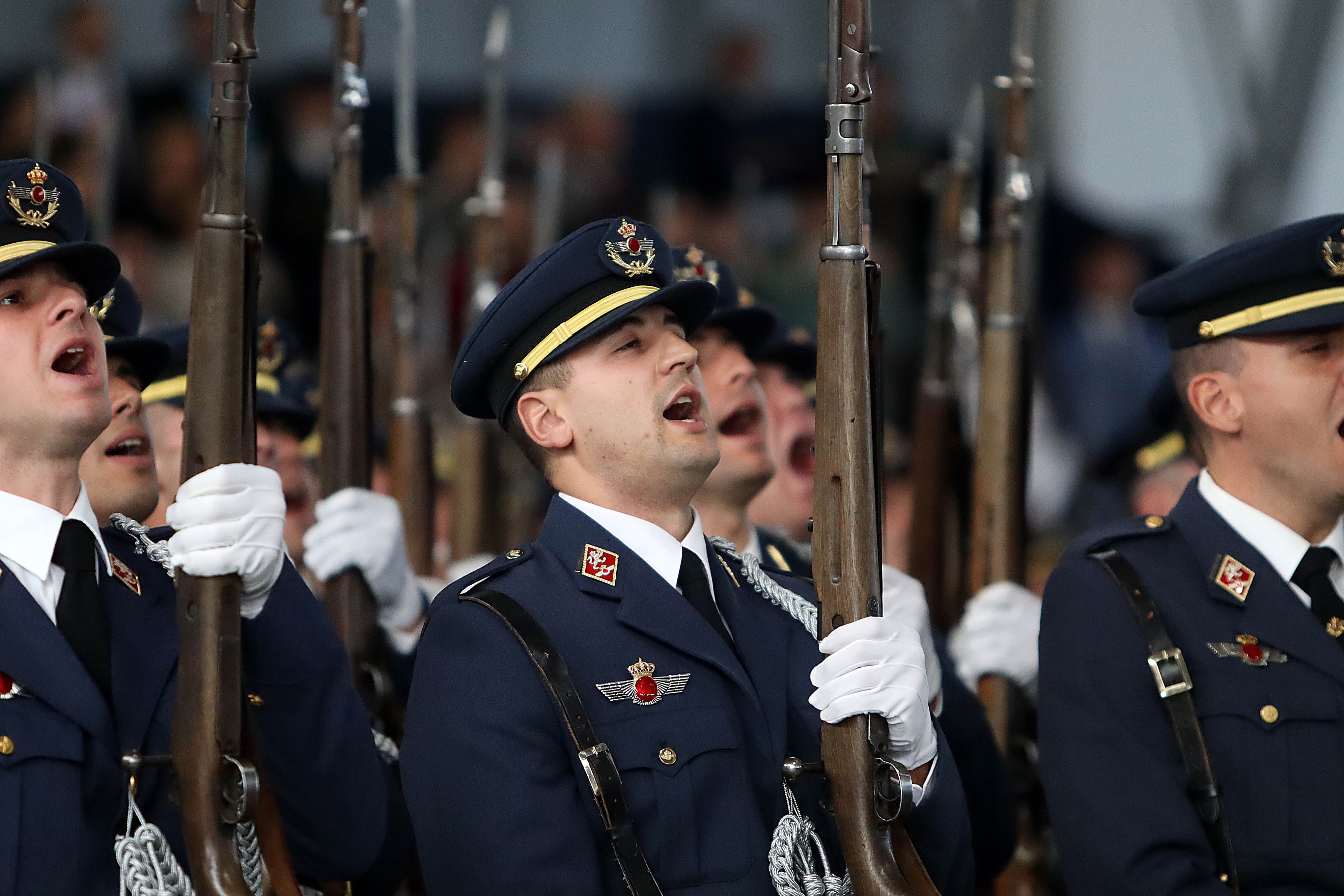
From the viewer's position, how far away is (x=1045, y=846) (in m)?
5.30

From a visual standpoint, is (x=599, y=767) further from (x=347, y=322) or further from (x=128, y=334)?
(x=347, y=322)

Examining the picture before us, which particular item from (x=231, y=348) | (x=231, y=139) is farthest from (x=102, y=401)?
(x=231, y=139)

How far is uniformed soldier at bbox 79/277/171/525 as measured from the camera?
436 cm

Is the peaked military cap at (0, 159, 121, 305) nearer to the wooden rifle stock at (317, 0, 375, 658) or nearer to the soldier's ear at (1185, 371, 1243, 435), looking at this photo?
the wooden rifle stock at (317, 0, 375, 658)

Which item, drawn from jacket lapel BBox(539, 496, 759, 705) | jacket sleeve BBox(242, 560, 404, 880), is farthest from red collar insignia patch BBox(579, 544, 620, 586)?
jacket sleeve BBox(242, 560, 404, 880)

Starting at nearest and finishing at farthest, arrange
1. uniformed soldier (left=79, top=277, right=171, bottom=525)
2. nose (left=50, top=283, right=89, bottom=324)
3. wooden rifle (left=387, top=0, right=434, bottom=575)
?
nose (left=50, top=283, right=89, bottom=324) → uniformed soldier (left=79, top=277, right=171, bottom=525) → wooden rifle (left=387, top=0, right=434, bottom=575)

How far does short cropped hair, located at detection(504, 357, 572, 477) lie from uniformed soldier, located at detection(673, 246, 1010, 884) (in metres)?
0.72

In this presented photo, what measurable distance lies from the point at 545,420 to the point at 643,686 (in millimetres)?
699

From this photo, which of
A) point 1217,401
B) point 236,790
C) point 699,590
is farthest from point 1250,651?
point 236,790

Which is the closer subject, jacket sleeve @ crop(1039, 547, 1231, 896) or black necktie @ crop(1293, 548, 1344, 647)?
jacket sleeve @ crop(1039, 547, 1231, 896)

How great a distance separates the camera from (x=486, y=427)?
25.9 ft

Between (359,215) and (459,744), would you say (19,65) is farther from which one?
(459,744)

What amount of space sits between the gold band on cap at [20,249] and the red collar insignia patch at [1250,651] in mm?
2707

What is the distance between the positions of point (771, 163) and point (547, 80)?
1861 mm
